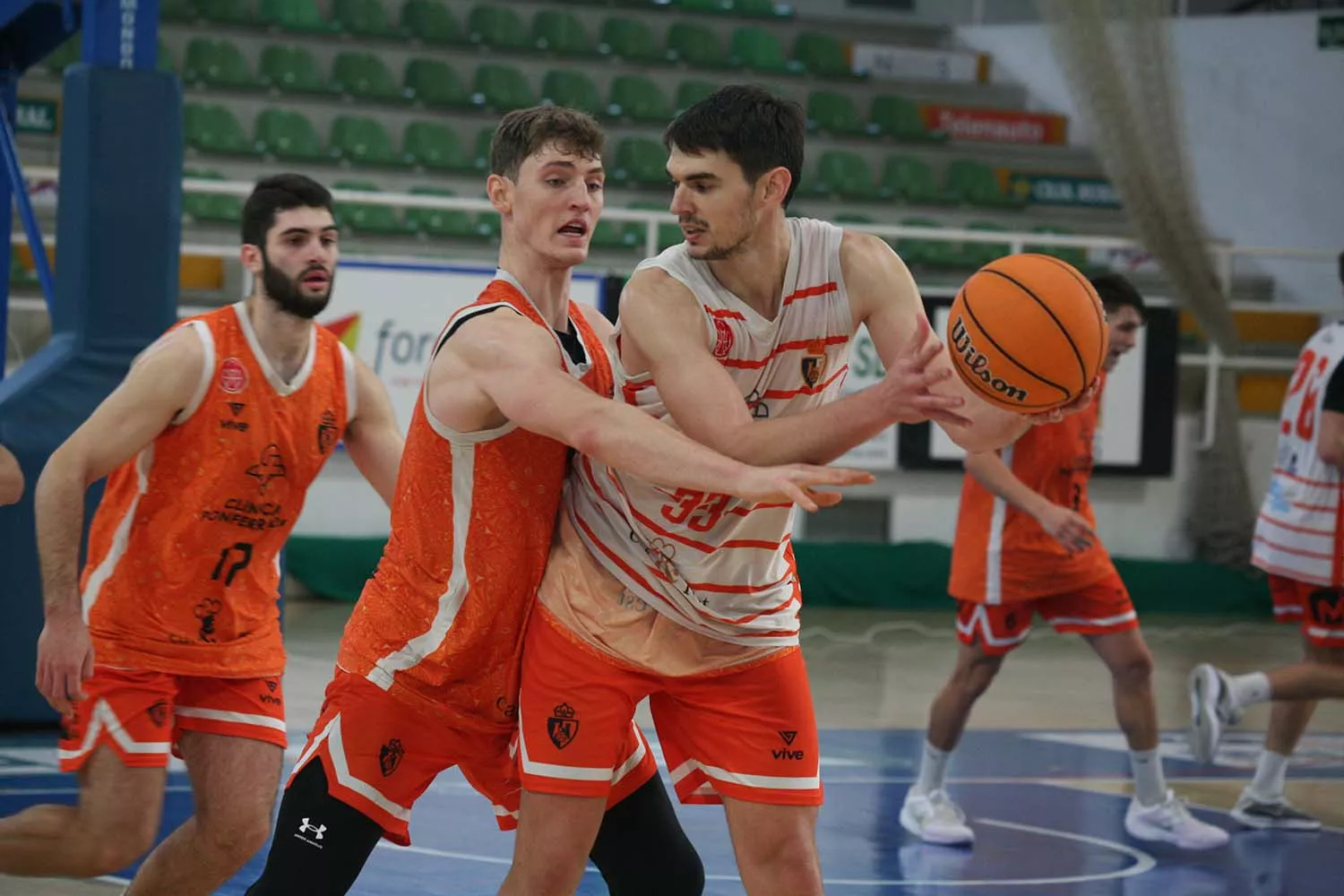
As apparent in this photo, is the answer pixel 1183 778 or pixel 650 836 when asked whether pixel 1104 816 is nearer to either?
pixel 1183 778

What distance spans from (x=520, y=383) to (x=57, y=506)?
1348 mm

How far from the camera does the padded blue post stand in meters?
6.77

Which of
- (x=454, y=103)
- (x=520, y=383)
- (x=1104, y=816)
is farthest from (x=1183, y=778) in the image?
(x=454, y=103)

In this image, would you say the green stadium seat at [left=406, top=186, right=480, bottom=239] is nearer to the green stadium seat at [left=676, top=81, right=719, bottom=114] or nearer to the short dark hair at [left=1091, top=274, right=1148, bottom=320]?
the green stadium seat at [left=676, top=81, right=719, bottom=114]

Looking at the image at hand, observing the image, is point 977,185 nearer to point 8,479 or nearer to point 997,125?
point 997,125

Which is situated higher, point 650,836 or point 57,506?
point 57,506

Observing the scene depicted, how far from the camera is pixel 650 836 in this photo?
367 centimetres

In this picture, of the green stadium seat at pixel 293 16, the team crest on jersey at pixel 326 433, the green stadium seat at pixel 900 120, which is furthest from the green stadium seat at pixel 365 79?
the team crest on jersey at pixel 326 433

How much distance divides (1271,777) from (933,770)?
1367 mm

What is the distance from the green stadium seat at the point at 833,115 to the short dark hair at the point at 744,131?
13.6m

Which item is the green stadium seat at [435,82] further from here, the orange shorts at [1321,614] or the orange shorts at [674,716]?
the orange shorts at [674,716]

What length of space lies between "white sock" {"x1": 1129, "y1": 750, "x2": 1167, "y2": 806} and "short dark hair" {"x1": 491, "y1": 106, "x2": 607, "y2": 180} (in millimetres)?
3641

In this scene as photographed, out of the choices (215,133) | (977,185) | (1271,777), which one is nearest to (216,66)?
(215,133)

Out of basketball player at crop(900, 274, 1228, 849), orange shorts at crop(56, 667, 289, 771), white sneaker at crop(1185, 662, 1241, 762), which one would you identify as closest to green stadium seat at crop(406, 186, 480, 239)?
basketball player at crop(900, 274, 1228, 849)
